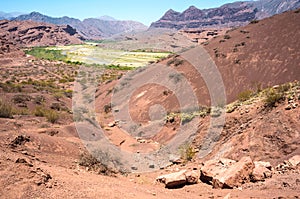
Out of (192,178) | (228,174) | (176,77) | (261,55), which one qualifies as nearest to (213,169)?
(192,178)

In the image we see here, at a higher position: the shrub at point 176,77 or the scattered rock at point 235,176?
the shrub at point 176,77

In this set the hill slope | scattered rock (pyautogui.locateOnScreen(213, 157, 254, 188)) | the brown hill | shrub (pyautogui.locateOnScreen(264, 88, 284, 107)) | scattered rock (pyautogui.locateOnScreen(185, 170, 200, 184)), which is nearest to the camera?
scattered rock (pyautogui.locateOnScreen(213, 157, 254, 188))

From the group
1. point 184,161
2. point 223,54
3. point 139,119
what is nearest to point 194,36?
point 223,54

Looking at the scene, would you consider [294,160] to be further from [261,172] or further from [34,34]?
[34,34]

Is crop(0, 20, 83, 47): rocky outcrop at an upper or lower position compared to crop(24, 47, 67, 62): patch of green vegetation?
upper

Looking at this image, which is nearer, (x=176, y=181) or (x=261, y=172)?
(x=261, y=172)

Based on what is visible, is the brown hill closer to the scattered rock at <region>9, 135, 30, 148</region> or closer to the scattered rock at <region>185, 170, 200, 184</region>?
the scattered rock at <region>185, 170, 200, 184</region>

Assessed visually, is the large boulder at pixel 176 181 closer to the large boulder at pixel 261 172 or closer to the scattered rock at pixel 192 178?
the scattered rock at pixel 192 178

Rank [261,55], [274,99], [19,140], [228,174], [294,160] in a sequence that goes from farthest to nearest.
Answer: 1. [261,55]
2. [274,99]
3. [19,140]
4. [294,160]
5. [228,174]

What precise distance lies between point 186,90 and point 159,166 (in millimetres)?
14180

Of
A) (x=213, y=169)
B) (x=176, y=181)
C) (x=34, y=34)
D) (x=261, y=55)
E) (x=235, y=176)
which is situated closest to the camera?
(x=235, y=176)

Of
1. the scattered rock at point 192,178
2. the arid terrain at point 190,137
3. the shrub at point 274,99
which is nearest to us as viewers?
the arid terrain at point 190,137

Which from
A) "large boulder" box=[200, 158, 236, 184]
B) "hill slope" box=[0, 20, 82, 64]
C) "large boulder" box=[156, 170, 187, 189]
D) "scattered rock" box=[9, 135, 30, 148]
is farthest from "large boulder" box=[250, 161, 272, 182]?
"hill slope" box=[0, 20, 82, 64]

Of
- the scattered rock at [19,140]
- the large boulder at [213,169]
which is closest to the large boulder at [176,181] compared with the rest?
the large boulder at [213,169]
